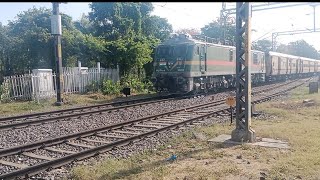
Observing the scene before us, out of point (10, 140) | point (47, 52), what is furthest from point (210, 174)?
point (47, 52)

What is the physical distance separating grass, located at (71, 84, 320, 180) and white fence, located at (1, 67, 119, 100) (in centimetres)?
1205

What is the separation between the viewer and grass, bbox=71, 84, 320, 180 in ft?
18.8

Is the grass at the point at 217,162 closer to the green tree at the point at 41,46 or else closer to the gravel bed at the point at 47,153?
the gravel bed at the point at 47,153

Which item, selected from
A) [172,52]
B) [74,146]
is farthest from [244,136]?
[172,52]

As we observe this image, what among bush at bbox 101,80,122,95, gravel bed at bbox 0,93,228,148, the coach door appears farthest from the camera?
bush at bbox 101,80,122,95

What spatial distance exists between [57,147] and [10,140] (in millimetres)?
1736

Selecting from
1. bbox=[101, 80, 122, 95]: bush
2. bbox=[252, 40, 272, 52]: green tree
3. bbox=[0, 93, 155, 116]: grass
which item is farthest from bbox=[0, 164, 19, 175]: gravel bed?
bbox=[252, 40, 272, 52]: green tree

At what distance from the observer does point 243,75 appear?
8.75m

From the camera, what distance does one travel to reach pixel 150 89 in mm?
27203

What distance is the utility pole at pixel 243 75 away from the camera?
817 centimetres

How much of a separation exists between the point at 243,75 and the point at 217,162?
3017 mm

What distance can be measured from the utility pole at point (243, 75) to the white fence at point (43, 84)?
1273 cm

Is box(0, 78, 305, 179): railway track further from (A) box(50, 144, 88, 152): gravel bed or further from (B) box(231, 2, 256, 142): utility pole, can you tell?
(B) box(231, 2, 256, 142): utility pole

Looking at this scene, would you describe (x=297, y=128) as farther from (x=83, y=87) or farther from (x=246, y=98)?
(x=83, y=87)
